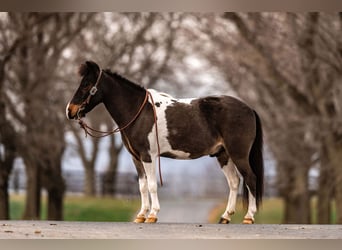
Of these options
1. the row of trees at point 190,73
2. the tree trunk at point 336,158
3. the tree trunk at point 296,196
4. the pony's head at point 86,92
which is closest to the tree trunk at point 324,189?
the row of trees at point 190,73

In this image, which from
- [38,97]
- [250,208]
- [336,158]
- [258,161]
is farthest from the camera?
[38,97]

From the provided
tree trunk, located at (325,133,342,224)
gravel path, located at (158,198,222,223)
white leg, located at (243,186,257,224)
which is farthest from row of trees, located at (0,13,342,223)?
white leg, located at (243,186,257,224)

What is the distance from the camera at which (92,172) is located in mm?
28250

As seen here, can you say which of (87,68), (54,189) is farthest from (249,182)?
(54,189)

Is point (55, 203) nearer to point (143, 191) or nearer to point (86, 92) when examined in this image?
point (143, 191)

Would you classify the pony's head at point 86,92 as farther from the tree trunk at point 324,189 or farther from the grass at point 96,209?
the grass at point 96,209

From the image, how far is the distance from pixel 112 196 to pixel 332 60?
1151 centimetres

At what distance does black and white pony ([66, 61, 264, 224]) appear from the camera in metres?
9.70

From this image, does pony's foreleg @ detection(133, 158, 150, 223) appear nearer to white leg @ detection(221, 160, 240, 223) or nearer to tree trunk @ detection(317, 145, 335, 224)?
white leg @ detection(221, 160, 240, 223)

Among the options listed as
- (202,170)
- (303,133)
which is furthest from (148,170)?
(202,170)

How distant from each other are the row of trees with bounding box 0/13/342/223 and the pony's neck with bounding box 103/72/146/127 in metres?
8.57

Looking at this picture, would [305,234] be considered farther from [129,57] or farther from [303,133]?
[129,57]

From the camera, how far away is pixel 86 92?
9703 millimetres

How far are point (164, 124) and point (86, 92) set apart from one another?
0.88 meters
